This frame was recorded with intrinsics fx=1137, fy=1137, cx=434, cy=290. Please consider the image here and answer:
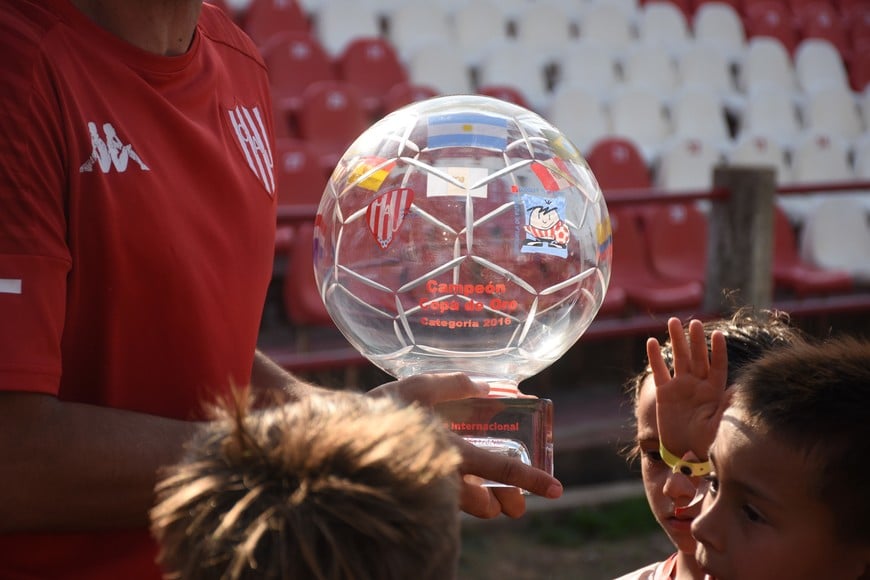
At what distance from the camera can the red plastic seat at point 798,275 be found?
6.68 meters

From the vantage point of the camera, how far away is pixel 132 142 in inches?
57.5

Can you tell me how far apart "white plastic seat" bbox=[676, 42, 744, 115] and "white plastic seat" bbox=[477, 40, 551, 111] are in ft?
4.54

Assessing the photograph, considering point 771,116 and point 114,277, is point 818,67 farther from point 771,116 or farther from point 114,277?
point 114,277

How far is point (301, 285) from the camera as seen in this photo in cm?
537

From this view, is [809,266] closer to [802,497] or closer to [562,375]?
[562,375]

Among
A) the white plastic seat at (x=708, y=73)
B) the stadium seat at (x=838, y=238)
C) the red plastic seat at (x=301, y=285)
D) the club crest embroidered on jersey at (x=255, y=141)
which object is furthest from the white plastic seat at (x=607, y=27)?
the club crest embroidered on jersey at (x=255, y=141)

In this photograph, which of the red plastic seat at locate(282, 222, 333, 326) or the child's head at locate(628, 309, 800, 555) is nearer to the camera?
the child's head at locate(628, 309, 800, 555)

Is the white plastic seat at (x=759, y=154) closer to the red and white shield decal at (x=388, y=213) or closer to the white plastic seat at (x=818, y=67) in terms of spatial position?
the white plastic seat at (x=818, y=67)

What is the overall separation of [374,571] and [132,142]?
2.34ft

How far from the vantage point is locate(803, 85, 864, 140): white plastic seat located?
363 inches

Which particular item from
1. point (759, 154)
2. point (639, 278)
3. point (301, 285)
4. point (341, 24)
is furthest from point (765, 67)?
point (301, 285)

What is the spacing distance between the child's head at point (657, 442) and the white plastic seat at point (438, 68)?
600 cm

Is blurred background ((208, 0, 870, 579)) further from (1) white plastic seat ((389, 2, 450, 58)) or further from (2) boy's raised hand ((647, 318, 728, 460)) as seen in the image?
(2) boy's raised hand ((647, 318, 728, 460))

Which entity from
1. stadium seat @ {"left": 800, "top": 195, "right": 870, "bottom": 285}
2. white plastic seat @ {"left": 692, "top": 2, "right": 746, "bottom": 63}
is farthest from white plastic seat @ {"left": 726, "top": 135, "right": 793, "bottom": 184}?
white plastic seat @ {"left": 692, "top": 2, "right": 746, "bottom": 63}
